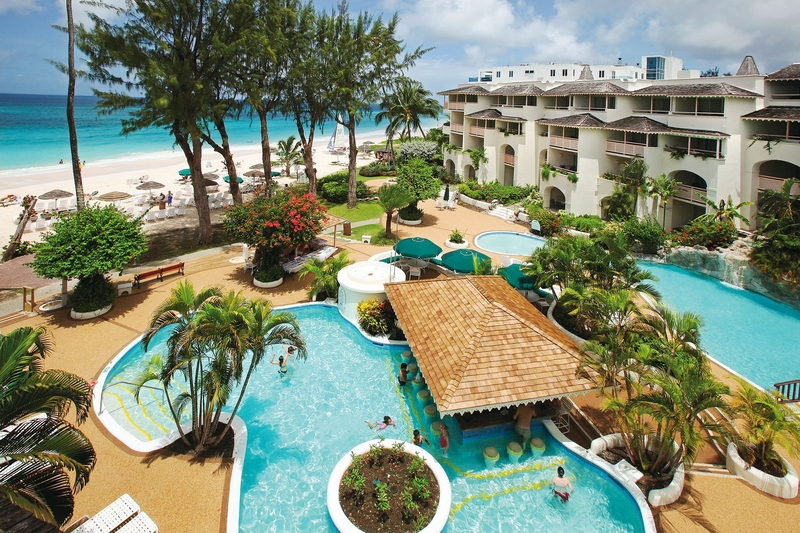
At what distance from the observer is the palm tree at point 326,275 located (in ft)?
71.6

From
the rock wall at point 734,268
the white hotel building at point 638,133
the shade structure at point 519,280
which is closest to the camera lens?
the shade structure at point 519,280

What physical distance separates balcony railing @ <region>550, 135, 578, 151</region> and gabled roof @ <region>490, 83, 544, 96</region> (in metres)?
5.62

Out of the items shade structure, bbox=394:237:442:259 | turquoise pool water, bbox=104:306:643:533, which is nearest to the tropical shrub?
shade structure, bbox=394:237:442:259

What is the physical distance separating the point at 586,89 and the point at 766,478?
107 feet

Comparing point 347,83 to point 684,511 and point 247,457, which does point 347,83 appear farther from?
point 684,511

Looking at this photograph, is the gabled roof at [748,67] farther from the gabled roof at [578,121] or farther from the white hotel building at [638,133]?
the gabled roof at [578,121]

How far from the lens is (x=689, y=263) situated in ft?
87.9

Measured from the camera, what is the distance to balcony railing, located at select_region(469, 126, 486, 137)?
152 feet

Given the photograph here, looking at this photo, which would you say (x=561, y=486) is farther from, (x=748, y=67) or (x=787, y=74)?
(x=748, y=67)

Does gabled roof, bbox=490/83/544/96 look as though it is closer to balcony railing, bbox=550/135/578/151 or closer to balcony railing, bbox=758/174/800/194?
balcony railing, bbox=550/135/578/151

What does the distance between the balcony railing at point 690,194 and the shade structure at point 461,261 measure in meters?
17.2

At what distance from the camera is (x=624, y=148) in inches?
1315

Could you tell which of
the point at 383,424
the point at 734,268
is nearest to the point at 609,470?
the point at 383,424

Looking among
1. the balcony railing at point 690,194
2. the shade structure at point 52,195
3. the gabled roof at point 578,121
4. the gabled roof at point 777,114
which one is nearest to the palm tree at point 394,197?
the gabled roof at point 578,121
